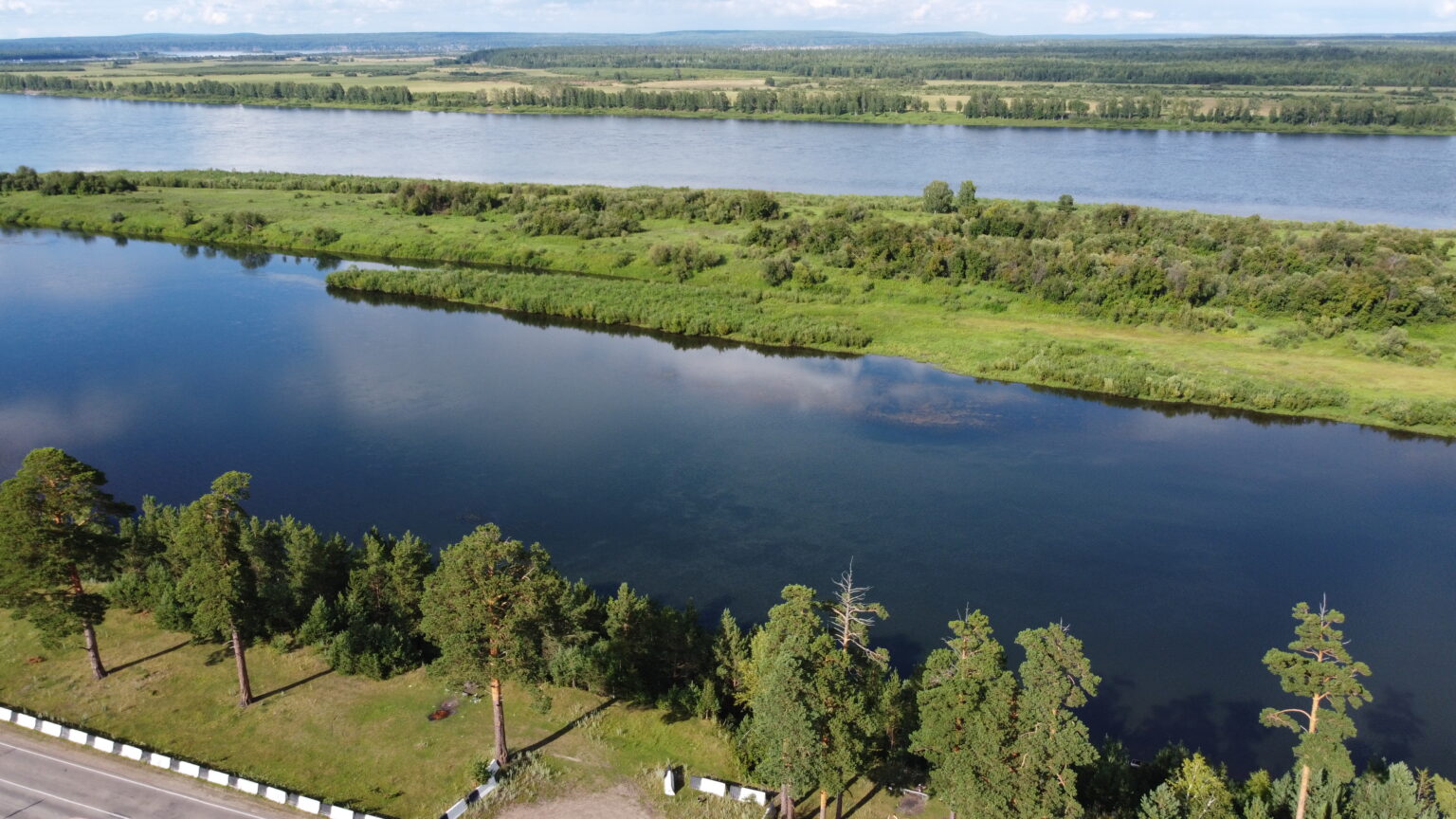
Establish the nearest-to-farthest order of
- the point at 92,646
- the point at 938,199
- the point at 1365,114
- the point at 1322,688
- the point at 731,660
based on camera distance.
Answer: the point at 1322,688
the point at 731,660
the point at 92,646
the point at 938,199
the point at 1365,114

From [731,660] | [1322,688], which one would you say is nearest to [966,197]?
[731,660]

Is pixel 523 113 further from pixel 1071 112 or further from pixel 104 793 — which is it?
pixel 104 793

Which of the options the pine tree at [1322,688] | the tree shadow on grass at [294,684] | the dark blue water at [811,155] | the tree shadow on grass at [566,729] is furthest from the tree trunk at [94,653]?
the dark blue water at [811,155]

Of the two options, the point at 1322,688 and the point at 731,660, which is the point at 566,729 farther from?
the point at 1322,688

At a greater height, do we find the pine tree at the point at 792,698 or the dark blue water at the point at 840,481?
the pine tree at the point at 792,698

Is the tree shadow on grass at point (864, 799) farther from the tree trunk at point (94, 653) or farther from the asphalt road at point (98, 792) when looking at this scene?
the tree trunk at point (94, 653)
